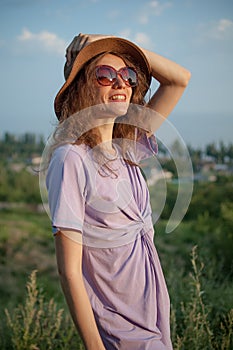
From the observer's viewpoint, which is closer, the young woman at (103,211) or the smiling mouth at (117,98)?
the young woman at (103,211)

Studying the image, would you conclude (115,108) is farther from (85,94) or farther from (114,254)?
(114,254)

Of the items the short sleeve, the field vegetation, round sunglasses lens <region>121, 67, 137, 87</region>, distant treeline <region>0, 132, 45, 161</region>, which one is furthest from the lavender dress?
distant treeline <region>0, 132, 45, 161</region>

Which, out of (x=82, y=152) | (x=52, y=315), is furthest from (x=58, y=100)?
(x=52, y=315)

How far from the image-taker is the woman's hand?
1712mm

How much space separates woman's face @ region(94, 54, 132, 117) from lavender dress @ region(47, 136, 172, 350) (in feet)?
0.49

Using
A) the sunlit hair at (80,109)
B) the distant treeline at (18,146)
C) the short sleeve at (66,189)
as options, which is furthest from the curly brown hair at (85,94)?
the distant treeline at (18,146)

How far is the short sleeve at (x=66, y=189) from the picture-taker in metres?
1.48

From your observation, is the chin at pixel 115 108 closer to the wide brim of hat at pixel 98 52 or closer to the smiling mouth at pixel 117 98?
the smiling mouth at pixel 117 98

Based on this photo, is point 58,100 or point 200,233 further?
point 200,233

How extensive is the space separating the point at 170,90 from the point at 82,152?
0.55 meters

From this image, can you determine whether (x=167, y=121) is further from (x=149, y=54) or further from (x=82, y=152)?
(x=82, y=152)

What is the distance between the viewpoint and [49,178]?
153cm

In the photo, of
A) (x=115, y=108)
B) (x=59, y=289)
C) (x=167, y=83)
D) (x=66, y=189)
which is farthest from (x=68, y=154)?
(x=59, y=289)

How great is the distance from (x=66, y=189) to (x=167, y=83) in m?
0.68
